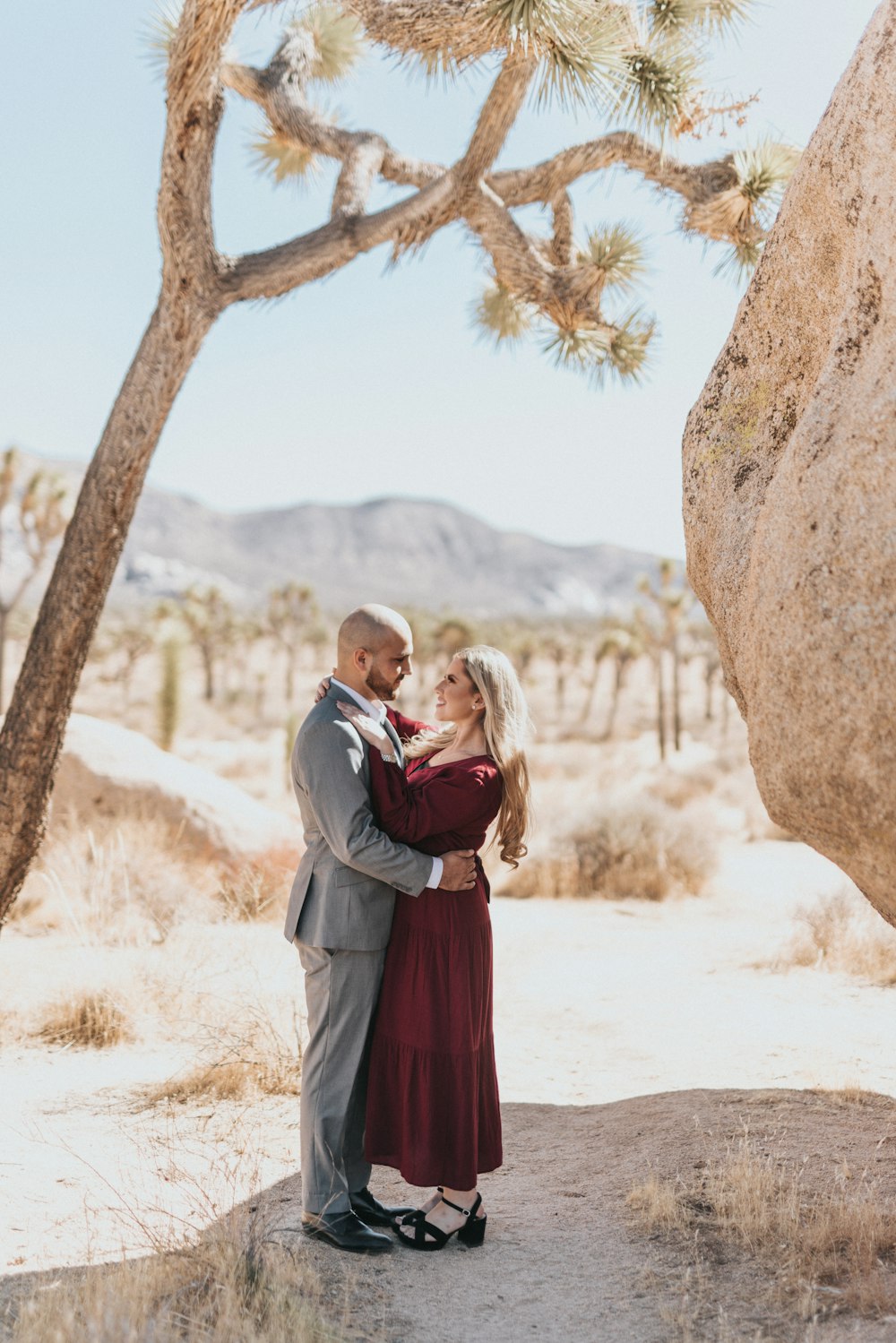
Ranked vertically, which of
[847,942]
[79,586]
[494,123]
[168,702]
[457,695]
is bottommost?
[847,942]

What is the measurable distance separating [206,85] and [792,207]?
3.01 meters

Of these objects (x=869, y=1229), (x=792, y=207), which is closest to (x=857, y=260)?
(x=792, y=207)

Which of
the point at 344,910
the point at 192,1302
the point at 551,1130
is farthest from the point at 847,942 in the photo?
the point at 192,1302

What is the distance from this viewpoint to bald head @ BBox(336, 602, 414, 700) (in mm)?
3369

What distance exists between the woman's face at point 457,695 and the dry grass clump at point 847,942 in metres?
4.58

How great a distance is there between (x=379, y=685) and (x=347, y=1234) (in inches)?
62.7

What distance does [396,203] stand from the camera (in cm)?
604

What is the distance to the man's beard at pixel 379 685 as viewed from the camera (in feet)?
11.2

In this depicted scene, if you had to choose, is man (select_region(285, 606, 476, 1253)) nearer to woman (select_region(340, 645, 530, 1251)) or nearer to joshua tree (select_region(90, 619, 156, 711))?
woman (select_region(340, 645, 530, 1251))

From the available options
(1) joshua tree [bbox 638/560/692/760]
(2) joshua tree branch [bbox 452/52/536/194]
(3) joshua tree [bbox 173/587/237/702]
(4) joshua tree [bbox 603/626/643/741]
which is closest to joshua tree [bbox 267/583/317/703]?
(3) joshua tree [bbox 173/587/237/702]

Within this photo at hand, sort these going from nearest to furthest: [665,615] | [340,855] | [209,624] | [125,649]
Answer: [340,855] < [665,615] < [209,624] < [125,649]

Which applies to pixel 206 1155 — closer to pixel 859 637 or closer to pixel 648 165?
pixel 859 637

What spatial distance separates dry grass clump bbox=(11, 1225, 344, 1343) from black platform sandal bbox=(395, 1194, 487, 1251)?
426 millimetres

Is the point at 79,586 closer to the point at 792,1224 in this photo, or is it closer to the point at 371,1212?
the point at 371,1212
